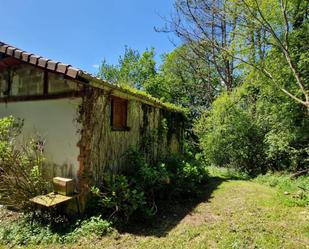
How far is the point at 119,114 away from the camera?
7.22 meters

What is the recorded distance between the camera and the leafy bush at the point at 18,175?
5.65m

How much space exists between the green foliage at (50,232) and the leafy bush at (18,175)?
541 mm

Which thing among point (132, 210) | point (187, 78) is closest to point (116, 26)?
point (187, 78)

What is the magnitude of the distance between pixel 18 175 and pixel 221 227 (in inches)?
167

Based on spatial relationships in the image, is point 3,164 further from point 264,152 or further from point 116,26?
point 116,26

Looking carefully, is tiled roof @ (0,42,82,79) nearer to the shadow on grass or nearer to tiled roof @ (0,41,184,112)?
tiled roof @ (0,41,184,112)

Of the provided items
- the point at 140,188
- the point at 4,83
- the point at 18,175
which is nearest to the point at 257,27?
the point at 140,188

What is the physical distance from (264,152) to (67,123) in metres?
8.99

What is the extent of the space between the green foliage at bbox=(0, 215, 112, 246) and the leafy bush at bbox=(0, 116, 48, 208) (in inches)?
21.3

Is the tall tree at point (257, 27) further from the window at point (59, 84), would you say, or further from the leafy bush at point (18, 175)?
the leafy bush at point (18, 175)

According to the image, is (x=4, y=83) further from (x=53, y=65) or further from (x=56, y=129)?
(x=53, y=65)

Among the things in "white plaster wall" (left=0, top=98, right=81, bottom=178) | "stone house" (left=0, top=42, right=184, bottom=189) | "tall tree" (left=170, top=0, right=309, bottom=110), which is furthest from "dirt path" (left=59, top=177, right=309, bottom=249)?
"tall tree" (left=170, top=0, right=309, bottom=110)

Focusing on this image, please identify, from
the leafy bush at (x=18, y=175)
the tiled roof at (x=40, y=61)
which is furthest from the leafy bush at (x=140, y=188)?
the tiled roof at (x=40, y=61)

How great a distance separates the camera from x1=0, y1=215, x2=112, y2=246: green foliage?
500 centimetres
